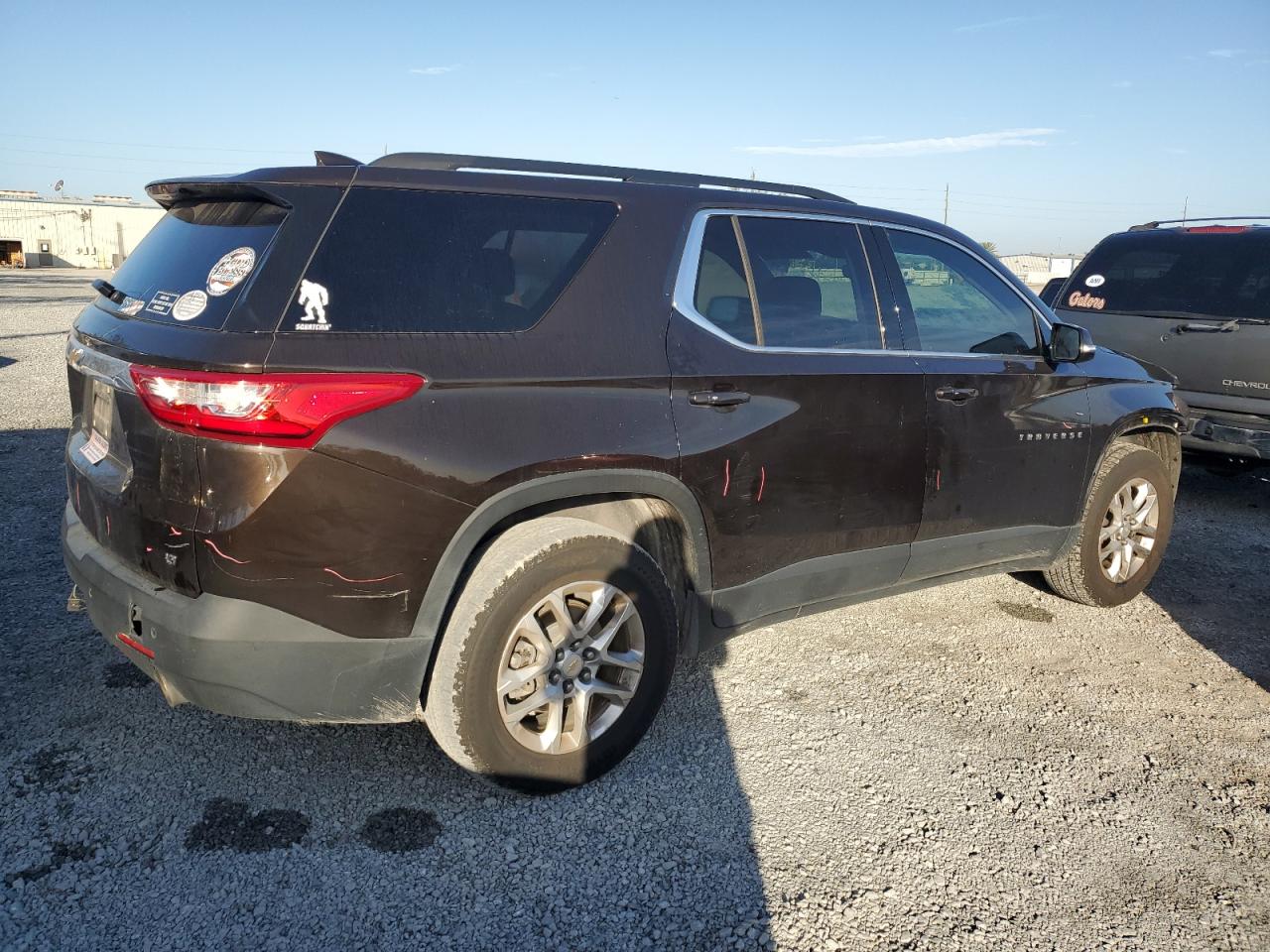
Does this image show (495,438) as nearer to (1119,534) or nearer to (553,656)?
(553,656)

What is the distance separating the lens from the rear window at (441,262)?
2.53m

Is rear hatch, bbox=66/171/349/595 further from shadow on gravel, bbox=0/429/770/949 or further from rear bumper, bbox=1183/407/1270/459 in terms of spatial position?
rear bumper, bbox=1183/407/1270/459

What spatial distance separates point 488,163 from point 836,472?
1.59m

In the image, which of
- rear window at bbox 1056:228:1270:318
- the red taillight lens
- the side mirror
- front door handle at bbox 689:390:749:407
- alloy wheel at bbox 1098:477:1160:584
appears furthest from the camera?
rear window at bbox 1056:228:1270:318

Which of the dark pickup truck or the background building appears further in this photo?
the background building

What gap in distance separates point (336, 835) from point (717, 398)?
175 centimetres

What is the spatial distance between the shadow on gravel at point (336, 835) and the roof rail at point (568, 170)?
6.28 feet

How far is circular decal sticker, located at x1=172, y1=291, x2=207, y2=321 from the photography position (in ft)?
8.30

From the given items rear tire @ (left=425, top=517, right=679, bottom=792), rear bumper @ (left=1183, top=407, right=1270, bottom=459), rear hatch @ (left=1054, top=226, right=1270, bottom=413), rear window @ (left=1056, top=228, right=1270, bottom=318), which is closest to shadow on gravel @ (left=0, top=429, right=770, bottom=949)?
rear tire @ (left=425, top=517, right=679, bottom=792)

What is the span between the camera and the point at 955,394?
148 inches

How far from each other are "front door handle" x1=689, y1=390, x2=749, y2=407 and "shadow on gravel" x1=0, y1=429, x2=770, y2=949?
3.95 feet

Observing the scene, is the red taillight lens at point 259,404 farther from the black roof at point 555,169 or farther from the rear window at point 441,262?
the black roof at point 555,169

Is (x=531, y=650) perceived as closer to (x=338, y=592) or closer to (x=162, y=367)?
(x=338, y=592)

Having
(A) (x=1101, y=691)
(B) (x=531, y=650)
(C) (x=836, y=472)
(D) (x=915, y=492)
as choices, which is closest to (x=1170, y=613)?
(A) (x=1101, y=691)
